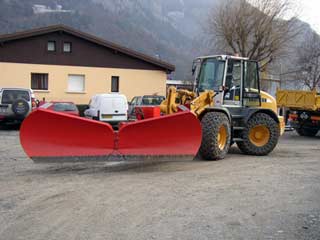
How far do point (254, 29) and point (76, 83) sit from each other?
1383 cm

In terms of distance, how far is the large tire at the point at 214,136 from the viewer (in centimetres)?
1155

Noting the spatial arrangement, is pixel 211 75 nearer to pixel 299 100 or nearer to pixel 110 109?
pixel 299 100

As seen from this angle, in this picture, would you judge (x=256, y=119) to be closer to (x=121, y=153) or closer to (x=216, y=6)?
(x=121, y=153)

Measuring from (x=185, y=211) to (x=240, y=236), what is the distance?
1.29 m

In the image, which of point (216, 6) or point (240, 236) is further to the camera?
point (216, 6)

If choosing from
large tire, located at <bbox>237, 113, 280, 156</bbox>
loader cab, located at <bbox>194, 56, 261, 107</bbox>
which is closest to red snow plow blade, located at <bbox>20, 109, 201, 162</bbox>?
loader cab, located at <bbox>194, 56, 261, 107</bbox>

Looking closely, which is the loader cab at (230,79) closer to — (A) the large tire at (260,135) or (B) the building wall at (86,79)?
(A) the large tire at (260,135)

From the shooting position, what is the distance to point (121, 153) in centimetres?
988

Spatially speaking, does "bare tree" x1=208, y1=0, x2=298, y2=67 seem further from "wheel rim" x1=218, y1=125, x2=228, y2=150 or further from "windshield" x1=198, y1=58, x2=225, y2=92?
"wheel rim" x1=218, y1=125, x2=228, y2=150

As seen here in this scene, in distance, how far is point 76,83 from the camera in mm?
32781

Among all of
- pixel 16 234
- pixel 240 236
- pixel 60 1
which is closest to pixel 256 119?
pixel 240 236

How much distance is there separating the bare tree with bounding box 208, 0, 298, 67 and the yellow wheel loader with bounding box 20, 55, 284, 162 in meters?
23.5

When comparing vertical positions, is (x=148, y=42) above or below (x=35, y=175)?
above

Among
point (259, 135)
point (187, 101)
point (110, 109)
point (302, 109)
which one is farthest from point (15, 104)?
point (302, 109)
